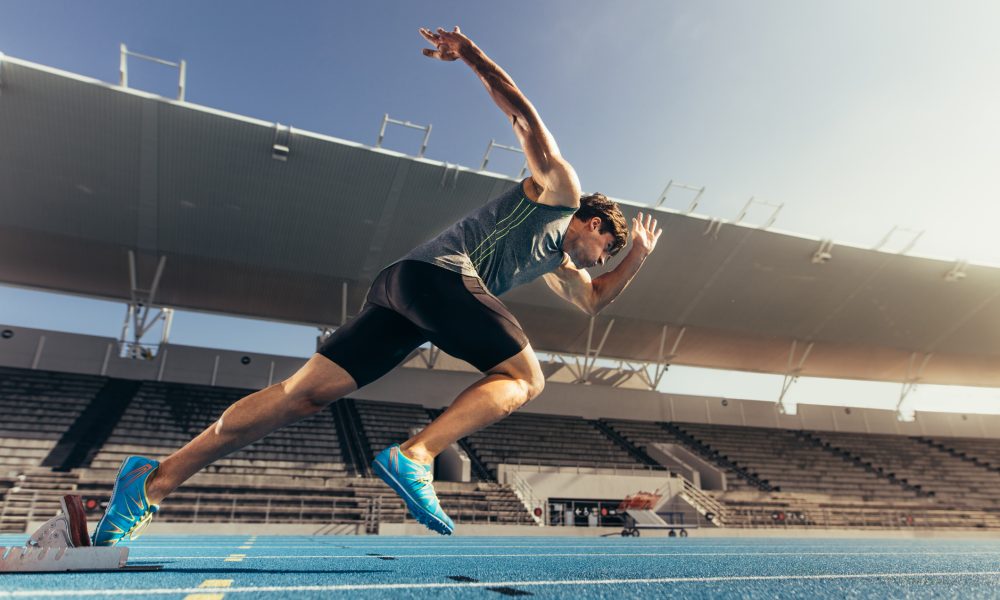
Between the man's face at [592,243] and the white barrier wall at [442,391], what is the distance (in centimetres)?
2077

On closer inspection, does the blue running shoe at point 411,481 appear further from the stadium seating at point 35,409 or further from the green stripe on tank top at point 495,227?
the stadium seating at point 35,409

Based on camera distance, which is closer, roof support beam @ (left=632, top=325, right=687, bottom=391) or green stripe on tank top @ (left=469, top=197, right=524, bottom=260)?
green stripe on tank top @ (left=469, top=197, right=524, bottom=260)

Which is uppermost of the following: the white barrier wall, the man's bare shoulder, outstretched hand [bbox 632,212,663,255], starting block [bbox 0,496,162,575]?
the white barrier wall

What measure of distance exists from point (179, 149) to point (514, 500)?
1278cm

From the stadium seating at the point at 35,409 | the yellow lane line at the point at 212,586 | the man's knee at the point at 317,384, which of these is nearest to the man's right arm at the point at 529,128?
the man's knee at the point at 317,384

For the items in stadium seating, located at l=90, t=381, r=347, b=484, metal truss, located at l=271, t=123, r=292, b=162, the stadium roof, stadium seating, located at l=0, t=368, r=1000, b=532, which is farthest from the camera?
stadium seating, located at l=90, t=381, r=347, b=484

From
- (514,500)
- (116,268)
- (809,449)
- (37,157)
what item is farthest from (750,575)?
(809,449)

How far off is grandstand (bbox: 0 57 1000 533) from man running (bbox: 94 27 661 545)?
11.7m

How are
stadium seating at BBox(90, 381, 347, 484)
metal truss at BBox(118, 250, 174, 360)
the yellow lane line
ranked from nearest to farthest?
the yellow lane line, stadium seating at BBox(90, 381, 347, 484), metal truss at BBox(118, 250, 174, 360)

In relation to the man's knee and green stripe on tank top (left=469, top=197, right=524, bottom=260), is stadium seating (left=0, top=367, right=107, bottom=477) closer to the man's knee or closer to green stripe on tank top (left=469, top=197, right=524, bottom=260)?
the man's knee

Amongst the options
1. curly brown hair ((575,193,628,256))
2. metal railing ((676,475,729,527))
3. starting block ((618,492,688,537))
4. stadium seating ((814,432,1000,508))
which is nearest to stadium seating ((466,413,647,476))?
starting block ((618,492,688,537))

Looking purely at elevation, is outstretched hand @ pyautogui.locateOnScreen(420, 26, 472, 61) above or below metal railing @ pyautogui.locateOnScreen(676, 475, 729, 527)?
above

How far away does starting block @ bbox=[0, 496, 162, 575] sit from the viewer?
203 centimetres

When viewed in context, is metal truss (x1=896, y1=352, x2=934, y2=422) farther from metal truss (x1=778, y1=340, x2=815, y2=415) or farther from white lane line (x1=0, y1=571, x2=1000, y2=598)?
white lane line (x1=0, y1=571, x2=1000, y2=598)
